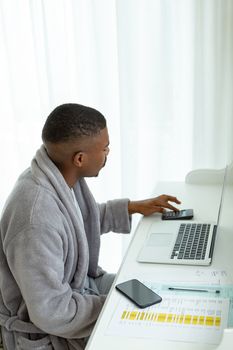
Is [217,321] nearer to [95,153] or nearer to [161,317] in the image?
[161,317]

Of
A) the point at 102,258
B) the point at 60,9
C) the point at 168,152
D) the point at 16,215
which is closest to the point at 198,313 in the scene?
the point at 16,215

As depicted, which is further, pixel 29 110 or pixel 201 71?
pixel 29 110

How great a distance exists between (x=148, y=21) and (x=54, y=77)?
52 centimetres

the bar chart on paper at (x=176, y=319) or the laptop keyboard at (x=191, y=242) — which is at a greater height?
the bar chart on paper at (x=176, y=319)

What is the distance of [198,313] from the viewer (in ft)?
3.82

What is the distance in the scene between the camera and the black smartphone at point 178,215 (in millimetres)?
1740

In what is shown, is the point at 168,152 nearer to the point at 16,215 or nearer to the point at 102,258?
the point at 102,258

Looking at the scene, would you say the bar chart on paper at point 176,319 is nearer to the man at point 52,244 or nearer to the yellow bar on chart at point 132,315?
the yellow bar on chart at point 132,315

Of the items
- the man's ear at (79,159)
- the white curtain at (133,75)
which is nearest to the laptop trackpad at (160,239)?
the man's ear at (79,159)

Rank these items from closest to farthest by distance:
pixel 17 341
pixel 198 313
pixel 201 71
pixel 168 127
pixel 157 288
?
pixel 198 313, pixel 157 288, pixel 17 341, pixel 201 71, pixel 168 127

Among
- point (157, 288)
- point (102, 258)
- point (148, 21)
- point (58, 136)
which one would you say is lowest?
point (102, 258)

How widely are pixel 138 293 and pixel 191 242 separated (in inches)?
13.6

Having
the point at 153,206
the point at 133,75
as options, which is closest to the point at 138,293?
the point at 153,206

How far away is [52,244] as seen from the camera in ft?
4.24
